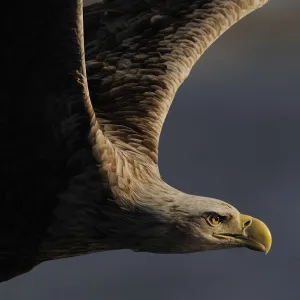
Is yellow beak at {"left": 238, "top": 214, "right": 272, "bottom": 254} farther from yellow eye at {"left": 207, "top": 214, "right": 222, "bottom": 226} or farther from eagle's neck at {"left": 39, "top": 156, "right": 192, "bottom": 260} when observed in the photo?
eagle's neck at {"left": 39, "top": 156, "right": 192, "bottom": 260}

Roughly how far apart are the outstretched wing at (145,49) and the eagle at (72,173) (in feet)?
0.37

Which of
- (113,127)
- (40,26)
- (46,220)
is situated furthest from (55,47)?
(113,127)

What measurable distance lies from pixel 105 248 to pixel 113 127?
1.64 m

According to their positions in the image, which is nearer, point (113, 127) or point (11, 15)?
point (11, 15)

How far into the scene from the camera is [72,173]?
12656mm

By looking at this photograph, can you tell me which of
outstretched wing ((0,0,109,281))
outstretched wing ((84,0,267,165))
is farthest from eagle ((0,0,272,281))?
outstretched wing ((84,0,267,165))

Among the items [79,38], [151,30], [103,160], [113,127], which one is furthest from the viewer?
[151,30]

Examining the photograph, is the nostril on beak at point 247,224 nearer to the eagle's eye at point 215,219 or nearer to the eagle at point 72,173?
the eagle at point 72,173

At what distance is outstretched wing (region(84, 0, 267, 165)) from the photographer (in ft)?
49.4

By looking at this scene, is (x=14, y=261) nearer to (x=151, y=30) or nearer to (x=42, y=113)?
(x=42, y=113)

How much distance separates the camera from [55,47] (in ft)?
38.5

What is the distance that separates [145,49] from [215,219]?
328cm

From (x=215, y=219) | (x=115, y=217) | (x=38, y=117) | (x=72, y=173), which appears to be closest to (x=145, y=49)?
(x=215, y=219)

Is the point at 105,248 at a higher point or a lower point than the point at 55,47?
lower
